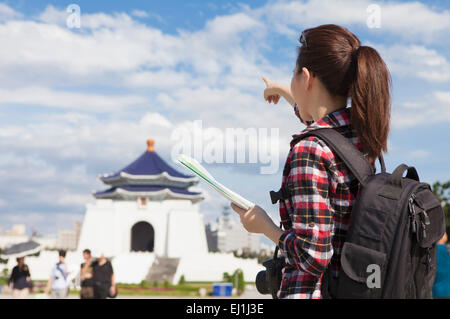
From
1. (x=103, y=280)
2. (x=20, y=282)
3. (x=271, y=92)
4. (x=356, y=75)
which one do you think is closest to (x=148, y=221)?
(x=20, y=282)

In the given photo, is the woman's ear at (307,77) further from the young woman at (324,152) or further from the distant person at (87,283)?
the distant person at (87,283)

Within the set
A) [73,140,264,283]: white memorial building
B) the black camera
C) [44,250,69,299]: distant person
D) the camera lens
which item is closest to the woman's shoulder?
the black camera

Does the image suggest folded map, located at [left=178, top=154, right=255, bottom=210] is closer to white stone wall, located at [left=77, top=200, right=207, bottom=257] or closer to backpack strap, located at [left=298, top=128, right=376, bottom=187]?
backpack strap, located at [left=298, top=128, right=376, bottom=187]

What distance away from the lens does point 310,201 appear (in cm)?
164

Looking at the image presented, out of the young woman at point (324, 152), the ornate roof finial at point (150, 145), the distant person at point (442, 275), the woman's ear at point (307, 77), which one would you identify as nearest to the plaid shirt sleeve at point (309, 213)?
the young woman at point (324, 152)

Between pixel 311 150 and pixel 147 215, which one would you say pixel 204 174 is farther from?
pixel 147 215

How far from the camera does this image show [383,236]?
1.62m

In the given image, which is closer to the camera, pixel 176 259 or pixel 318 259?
pixel 318 259

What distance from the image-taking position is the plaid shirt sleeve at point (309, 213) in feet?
5.34
